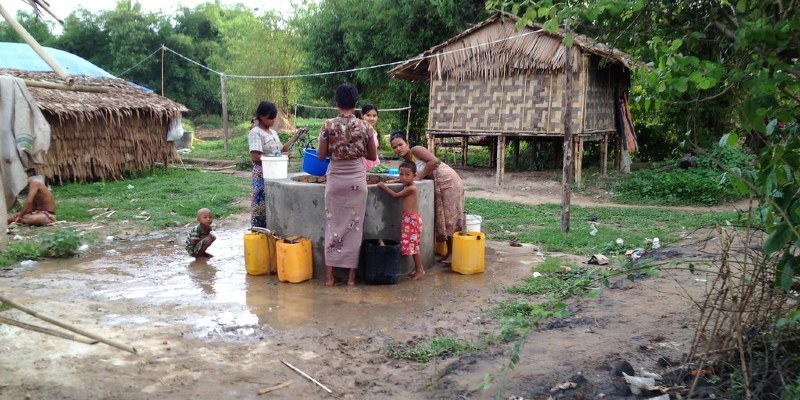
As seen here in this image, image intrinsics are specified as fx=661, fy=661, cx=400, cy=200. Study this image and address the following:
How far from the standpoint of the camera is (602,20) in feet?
12.4

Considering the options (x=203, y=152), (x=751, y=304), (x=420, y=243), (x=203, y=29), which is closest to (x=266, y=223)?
(x=420, y=243)

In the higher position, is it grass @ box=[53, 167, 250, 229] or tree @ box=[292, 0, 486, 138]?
tree @ box=[292, 0, 486, 138]

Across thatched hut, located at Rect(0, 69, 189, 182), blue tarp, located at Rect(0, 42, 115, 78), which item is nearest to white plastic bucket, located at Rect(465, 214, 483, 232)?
thatched hut, located at Rect(0, 69, 189, 182)

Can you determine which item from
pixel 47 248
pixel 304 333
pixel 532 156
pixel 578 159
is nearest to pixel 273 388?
pixel 304 333

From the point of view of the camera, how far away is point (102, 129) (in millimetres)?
15703

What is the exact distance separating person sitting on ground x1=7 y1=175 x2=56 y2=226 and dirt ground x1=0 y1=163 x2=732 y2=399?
91.0 inches

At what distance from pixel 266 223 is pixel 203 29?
118ft

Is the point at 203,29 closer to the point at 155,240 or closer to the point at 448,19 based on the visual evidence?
the point at 448,19

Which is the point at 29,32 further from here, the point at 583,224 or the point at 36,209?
the point at 583,224

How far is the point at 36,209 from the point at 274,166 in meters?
5.02

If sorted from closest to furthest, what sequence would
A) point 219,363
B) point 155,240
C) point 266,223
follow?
point 219,363
point 266,223
point 155,240

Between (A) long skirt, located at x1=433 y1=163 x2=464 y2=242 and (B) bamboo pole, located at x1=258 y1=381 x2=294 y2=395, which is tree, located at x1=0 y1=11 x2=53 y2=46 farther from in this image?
(B) bamboo pole, located at x1=258 y1=381 x2=294 y2=395

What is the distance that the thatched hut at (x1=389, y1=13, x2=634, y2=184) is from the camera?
14.7 meters

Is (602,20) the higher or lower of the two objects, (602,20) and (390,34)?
the lower
